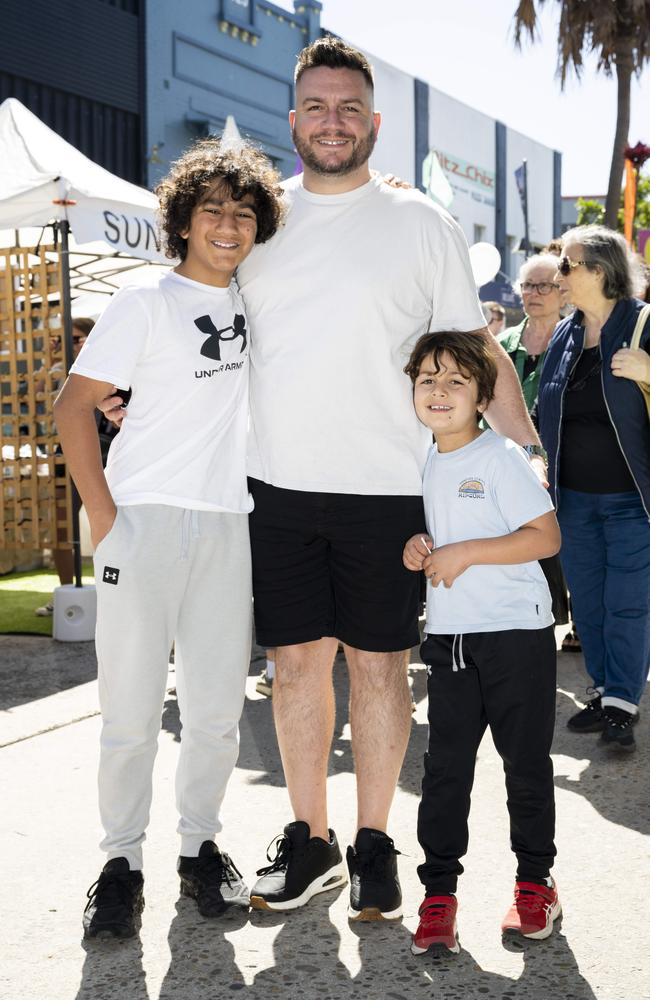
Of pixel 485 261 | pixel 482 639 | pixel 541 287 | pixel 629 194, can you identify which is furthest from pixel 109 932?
pixel 629 194

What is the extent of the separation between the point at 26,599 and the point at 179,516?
5914mm

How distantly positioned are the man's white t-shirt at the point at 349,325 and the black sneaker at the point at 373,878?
97 centimetres

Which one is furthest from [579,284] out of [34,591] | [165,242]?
[34,591]

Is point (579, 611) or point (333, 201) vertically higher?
point (333, 201)

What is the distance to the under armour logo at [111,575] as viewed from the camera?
2859 millimetres

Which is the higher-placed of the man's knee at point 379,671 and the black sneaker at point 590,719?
the man's knee at point 379,671

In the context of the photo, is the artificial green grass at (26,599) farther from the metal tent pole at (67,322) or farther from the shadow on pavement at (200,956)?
the shadow on pavement at (200,956)

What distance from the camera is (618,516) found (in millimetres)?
4566

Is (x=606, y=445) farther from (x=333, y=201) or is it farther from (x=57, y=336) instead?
(x=57, y=336)

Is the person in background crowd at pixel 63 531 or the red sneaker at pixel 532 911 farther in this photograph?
the person in background crowd at pixel 63 531

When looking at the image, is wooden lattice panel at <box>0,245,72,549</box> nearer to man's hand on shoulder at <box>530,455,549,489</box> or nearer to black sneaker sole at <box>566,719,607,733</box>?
black sneaker sole at <box>566,719,607,733</box>

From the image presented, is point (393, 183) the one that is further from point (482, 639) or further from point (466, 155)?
point (466, 155)

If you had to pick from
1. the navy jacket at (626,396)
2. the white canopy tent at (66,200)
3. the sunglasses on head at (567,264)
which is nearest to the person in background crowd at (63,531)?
the white canopy tent at (66,200)

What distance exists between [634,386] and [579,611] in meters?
1.02
